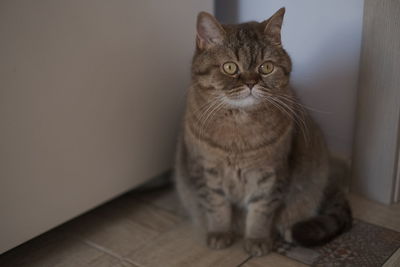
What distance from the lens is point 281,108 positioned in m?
1.33

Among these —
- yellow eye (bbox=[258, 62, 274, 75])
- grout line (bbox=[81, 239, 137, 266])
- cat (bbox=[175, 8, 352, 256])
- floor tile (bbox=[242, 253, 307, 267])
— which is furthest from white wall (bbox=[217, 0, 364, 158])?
grout line (bbox=[81, 239, 137, 266])

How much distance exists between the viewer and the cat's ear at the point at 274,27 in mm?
1262

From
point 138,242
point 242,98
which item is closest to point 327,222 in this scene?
point 242,98

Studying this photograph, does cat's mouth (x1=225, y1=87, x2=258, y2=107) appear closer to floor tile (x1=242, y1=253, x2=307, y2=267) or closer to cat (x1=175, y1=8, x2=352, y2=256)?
cat (x1=175, y1=8, x2=352, y2=256)

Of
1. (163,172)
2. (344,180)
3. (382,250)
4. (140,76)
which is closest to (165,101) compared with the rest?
→ (140,76)

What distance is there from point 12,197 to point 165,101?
0.67 metres

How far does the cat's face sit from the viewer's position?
1.22 meters

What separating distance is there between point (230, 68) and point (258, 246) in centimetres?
61

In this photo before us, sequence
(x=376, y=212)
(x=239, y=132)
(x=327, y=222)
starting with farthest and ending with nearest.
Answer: (x=376, y=212) → (x=327, y=222) → (x=239, y=132)

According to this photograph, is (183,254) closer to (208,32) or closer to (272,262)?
(272,262)

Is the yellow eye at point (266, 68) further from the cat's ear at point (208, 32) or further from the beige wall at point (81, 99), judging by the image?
the beige wall at point (81, 99)

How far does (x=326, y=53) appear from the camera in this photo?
5.36 feet

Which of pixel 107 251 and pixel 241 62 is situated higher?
pixel 241 62

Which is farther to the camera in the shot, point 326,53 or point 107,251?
point 326,53
